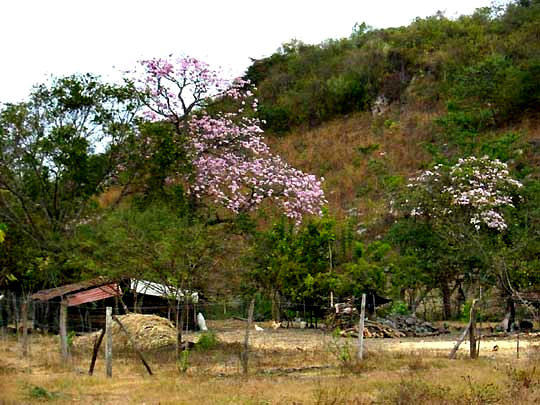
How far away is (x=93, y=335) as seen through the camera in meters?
18.7

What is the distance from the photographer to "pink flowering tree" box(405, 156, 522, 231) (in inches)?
1041

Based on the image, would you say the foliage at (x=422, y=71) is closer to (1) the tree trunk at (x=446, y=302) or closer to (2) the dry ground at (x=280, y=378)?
(1) the tree trunk at (x=446, y=302)

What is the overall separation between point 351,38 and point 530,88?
2312cm

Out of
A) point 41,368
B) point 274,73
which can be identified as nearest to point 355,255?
point 41,368

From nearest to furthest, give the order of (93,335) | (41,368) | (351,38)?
(41,368), (93,335), (351,38)

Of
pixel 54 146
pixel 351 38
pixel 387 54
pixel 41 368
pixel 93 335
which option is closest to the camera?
pixel 41 368

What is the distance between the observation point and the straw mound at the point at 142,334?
55.8ft

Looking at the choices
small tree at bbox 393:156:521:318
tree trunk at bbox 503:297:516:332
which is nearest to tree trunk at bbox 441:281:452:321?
small tree at bbox 393:156:521:318

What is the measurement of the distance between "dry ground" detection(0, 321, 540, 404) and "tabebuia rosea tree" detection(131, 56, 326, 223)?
7.55 meters

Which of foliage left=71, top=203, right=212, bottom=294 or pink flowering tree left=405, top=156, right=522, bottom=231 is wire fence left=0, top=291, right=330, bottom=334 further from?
pink flowering tree left=405, top=156, right=522, bottom=231

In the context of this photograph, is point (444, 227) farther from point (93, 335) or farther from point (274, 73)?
point (274, 73)

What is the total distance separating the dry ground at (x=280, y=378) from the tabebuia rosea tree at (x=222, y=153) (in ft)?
24.8

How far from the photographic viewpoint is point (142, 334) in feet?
57.0

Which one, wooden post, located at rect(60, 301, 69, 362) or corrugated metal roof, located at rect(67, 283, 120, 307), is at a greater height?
corrugated metal roof, located at rect(67, 283, 120, 307)
